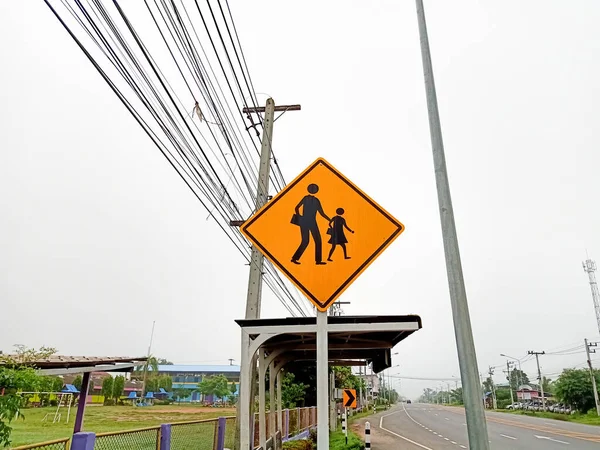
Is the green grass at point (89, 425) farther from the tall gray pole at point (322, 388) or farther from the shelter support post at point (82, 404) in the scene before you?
the tall gray pole at point (322, 388)

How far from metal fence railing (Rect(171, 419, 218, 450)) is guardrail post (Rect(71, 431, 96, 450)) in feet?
11.6

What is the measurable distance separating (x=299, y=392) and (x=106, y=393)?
3929 centimetres

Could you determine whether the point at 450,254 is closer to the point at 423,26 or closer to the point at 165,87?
the point at 423,26

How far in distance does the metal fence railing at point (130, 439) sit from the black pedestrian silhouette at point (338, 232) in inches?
194

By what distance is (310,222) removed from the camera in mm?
2986

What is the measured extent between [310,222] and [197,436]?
832 centimetres

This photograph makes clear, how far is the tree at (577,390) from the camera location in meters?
43.9

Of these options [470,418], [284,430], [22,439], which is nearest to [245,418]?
[470,418]

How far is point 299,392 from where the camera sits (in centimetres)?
2261

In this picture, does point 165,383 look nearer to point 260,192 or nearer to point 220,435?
point 220,435

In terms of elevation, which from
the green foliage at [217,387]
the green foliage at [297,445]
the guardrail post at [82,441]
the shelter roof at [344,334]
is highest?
the green foliage at [217,387]

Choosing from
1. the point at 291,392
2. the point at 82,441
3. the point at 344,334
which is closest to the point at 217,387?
the point at 291,392

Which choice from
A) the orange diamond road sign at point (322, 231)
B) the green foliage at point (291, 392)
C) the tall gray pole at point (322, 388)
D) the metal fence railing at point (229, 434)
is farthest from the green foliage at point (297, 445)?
the orange diamond road sign at point (322, 231)

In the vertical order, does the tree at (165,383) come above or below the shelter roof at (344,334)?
above
